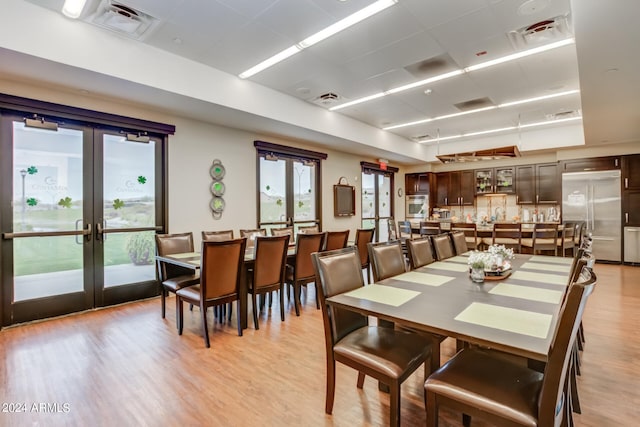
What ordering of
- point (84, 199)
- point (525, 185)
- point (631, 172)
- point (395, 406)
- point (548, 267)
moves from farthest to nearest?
point (525, 185)
point (631, 172)
point (84, 199)
point (548, 267)
point (395, 406)

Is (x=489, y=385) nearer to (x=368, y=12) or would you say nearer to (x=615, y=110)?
(x=368, y=12)

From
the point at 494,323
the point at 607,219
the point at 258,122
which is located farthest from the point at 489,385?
the point at 607,219

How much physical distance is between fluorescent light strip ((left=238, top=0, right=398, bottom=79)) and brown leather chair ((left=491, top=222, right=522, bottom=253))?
3874 mm

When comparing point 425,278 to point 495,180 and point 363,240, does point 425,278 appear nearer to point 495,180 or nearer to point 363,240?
point 363,240

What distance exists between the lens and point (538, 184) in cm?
794

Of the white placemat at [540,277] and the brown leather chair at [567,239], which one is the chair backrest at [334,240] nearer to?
the white placemat at [540,277]

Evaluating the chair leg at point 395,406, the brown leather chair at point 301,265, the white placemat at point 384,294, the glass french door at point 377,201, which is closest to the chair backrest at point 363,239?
the brown leather chair at point 301,265

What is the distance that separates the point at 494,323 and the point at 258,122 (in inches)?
175

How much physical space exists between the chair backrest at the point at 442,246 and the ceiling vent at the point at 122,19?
354 cm

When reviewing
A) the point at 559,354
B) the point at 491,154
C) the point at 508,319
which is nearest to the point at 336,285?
the point at 508,319

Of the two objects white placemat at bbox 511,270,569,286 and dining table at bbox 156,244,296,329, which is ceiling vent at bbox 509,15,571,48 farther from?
dining table at bbox 156,244,296,329

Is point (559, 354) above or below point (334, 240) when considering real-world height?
below

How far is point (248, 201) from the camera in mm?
5727

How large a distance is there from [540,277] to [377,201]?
653cm
